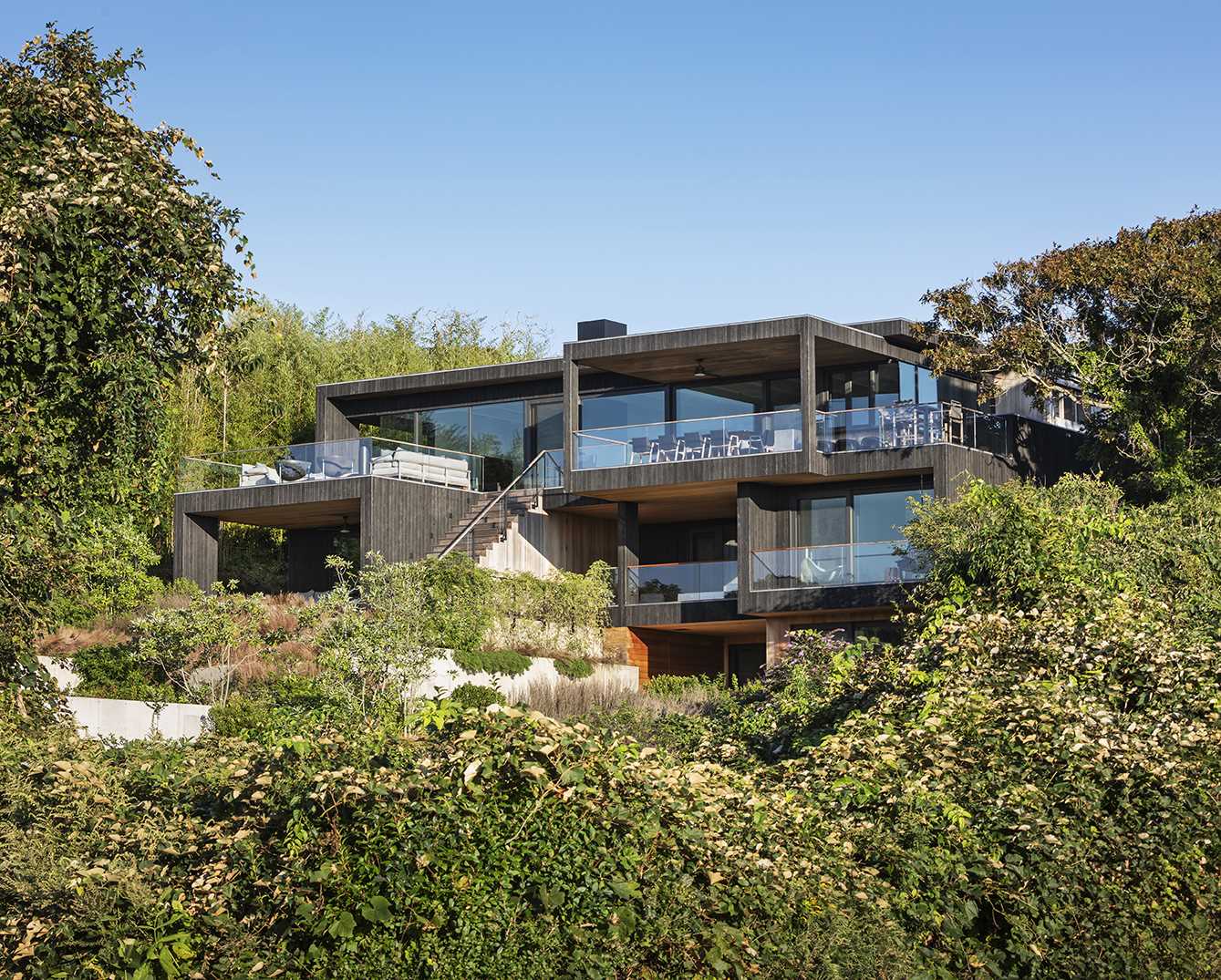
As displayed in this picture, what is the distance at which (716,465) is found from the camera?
1101 inches

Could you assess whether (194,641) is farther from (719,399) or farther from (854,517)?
(719,399)

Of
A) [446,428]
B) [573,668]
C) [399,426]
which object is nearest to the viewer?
[573,668]

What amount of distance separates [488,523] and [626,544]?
8.89 ft

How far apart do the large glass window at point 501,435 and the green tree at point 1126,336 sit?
9399 mm

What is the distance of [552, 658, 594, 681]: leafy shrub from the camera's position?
2620cm

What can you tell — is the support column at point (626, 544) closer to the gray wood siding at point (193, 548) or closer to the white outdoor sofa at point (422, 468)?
the white outdoor sofa at point (422, 468)

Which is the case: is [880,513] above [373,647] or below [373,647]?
above

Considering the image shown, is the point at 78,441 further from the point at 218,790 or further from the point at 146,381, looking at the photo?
the point at 218,790

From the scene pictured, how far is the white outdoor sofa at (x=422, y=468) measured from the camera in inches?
1176

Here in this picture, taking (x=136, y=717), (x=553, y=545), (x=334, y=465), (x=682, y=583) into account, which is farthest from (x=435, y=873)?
(x=553, y=545)

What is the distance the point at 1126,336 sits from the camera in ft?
87.6

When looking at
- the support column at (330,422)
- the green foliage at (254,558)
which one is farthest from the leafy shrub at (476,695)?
the support column at (330,422)

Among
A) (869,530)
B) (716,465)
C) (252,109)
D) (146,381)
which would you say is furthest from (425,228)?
(146,381)

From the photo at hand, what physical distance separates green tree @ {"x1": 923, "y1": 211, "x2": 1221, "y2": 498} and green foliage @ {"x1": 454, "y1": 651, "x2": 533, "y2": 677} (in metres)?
9.06
